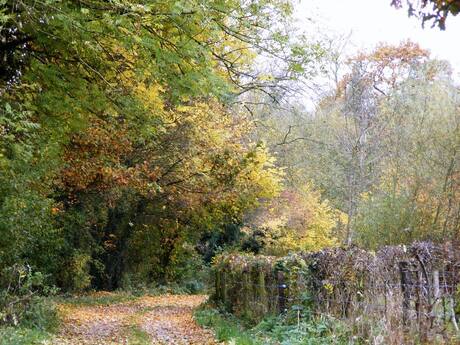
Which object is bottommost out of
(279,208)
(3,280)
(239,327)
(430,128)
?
(239,327)

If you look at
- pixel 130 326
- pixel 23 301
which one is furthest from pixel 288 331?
pixel 23 301

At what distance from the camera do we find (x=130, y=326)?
13242 mm

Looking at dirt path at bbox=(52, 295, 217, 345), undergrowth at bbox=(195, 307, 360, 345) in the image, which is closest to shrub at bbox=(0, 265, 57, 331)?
dirt path at bbox=(52, 295, 217, 345)

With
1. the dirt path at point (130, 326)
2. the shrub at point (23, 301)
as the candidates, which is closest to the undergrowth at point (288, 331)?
the dirt path at point (130, 326)

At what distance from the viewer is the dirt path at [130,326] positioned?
10875 millimetres

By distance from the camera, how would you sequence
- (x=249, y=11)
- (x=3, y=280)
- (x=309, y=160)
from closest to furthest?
(x=249, y=11) → (x=3, y=280) → (x=309, y=160)

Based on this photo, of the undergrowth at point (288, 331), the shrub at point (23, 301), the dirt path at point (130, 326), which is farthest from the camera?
the dirt path at point (130, 326)

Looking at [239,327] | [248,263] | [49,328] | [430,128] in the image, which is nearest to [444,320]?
[239,327]

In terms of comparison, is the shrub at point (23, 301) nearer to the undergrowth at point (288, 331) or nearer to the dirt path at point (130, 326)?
the dirt path at point (130, 326)

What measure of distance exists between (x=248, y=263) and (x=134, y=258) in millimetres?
15076

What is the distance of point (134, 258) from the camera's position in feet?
91.6

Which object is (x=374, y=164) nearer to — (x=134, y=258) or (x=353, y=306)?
(x=134, y=258)

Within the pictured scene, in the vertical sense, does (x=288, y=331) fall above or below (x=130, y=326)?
above

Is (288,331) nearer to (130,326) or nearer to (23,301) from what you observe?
(130,326)
